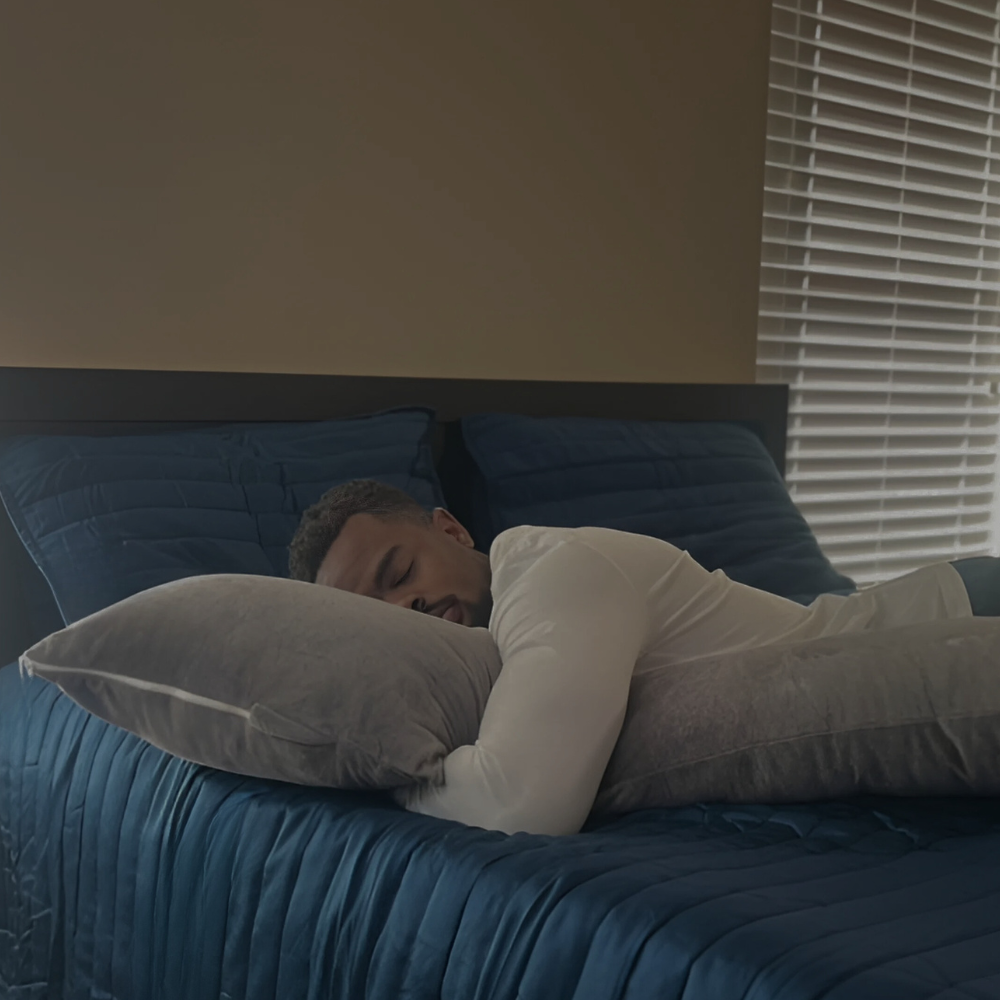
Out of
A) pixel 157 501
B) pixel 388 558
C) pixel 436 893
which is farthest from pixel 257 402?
pixel 436 893

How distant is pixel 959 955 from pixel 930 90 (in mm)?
2968

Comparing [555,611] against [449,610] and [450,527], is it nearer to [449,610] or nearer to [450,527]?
[449,610]

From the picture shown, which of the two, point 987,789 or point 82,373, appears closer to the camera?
point 987,789

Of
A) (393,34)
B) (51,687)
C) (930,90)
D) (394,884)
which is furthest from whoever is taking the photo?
(930,90)

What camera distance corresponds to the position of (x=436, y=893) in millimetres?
951

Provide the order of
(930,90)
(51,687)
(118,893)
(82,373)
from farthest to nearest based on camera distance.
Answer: (930,90) < (82,373) < (51,687) < (118,893)

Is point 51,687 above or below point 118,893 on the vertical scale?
above

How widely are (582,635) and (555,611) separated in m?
0.04

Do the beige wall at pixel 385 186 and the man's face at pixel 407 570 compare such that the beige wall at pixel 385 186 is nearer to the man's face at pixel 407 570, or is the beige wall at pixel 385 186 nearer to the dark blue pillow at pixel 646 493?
the dark blue pillow at pixel 646 493

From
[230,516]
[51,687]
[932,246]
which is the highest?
[932,246]

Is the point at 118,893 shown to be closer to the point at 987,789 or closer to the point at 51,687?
the point at 51,687

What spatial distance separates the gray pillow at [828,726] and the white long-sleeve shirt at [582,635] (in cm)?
6

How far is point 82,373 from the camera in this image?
1.91m

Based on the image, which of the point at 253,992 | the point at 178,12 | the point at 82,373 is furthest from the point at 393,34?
the point at 253,992
